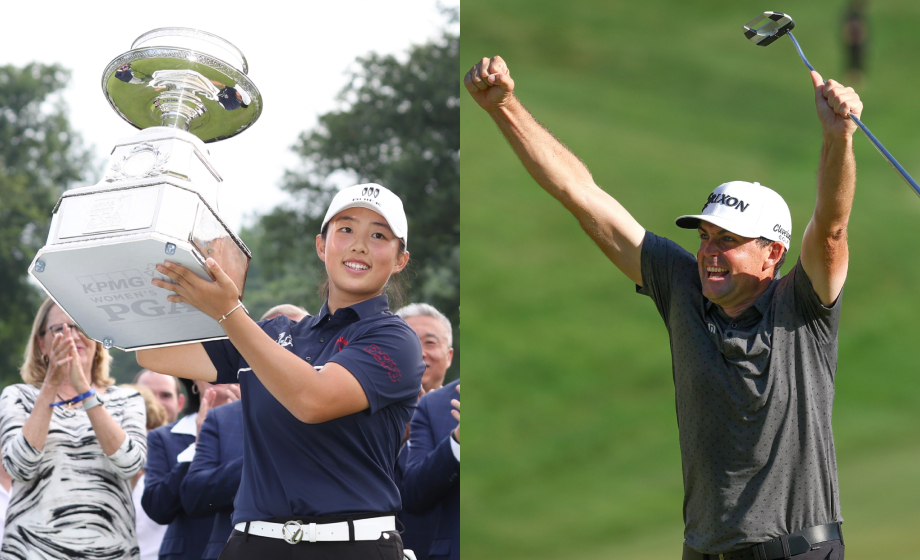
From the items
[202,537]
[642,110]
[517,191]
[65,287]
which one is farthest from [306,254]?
[65,287]

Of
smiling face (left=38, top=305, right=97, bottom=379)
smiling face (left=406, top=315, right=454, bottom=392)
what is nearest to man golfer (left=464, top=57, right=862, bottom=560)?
smiling face (left=406, top=315, right=454, bottom=392)

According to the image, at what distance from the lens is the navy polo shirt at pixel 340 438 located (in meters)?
2.03

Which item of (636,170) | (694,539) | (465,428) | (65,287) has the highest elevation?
(636,170)

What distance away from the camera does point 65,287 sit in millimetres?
2111

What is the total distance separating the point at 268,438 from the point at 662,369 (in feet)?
32.4

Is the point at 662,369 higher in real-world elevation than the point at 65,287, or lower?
higher

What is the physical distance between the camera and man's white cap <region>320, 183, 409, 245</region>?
230cm

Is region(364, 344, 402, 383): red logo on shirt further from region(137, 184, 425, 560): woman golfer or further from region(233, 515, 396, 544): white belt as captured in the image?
region(233, 515, 396, 544): white belt

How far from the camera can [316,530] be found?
199 cm

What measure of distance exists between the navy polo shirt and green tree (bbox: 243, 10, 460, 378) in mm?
11662

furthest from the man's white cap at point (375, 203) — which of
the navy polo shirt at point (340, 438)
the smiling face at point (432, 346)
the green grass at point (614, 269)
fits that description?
the green grass at point (614, 269)

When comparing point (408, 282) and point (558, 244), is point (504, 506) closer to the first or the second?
point (558, 244)

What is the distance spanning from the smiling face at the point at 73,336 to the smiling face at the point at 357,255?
6.38 ft

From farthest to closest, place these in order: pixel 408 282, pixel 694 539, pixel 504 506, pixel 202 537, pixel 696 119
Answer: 1. pixel 696 119
2. pixel 504 506
3. pixel 202 537
4. pixel 408 282
5. pixel 694 539
